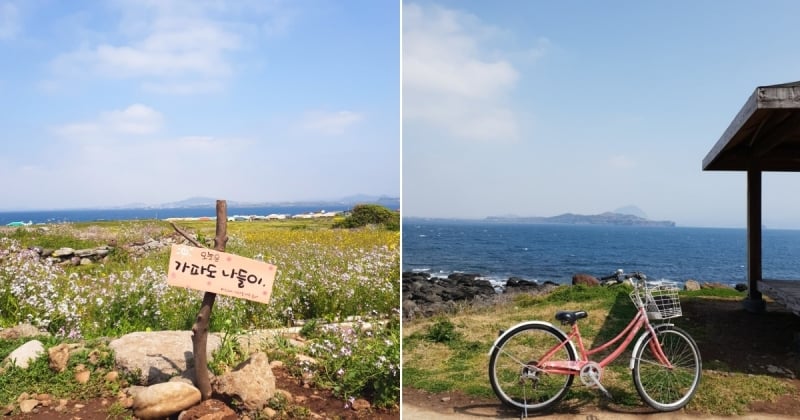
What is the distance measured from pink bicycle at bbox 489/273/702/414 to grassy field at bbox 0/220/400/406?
93 cm

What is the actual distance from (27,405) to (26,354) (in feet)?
2.44

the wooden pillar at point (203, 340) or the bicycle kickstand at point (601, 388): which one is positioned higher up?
the wooden pillar at point (203, 340)

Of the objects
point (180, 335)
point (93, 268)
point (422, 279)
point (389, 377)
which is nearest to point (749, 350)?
point (389, 377)

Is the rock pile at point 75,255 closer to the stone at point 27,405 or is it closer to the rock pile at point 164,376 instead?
the rock pile at point 164,376

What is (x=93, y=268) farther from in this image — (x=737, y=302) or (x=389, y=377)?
(x=737, y=302)

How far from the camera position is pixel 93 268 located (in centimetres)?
743

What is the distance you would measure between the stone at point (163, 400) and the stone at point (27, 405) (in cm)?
68

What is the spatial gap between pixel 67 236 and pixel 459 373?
6009 millimetres

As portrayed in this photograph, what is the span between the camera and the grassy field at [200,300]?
4215 millimetres

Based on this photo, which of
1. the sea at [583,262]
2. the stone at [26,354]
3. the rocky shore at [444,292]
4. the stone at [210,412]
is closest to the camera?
the stone at [210,412]

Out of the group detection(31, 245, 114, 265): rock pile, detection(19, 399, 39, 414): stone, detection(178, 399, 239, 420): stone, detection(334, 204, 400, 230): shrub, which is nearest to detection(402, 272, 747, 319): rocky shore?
detection(334, 204, 400, 230): shrub

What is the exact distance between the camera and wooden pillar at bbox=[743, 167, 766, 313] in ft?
24.2

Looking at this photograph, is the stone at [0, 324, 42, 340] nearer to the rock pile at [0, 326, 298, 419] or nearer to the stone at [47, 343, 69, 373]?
the rock pile at [0, 326, 298, 419]

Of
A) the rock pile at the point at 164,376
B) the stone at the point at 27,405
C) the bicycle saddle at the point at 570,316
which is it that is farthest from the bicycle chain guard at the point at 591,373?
the stone at the point at 27,405
